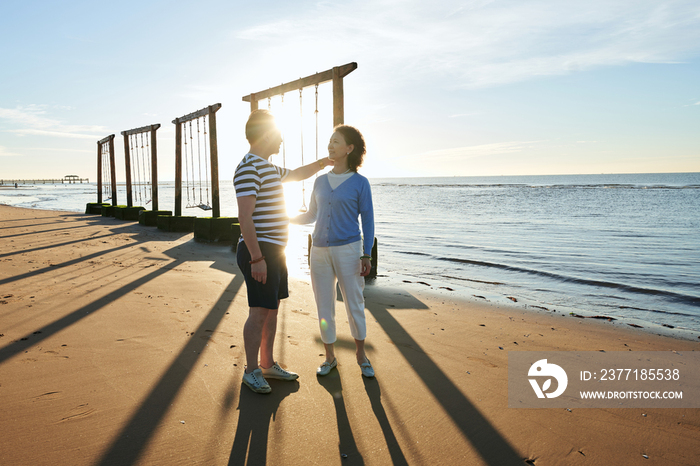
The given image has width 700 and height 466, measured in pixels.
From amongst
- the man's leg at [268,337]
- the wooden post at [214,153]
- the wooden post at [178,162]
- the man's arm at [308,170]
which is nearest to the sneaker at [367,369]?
the man's leg at [268,337]

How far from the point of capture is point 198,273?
23.8 ft

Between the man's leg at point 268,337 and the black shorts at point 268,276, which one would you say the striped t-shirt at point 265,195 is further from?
the man's leg at point 268,337

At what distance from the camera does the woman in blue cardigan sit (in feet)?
10.3

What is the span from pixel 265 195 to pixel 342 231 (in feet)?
2.15

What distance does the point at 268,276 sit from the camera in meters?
2.88

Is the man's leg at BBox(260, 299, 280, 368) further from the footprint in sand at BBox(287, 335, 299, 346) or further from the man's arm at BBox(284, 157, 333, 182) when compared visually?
the man's arm at BBox(284, 157, 333, 182)

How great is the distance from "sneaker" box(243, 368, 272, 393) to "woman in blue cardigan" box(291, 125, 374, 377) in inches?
20.7

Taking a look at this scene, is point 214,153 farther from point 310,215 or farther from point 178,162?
point 310,215

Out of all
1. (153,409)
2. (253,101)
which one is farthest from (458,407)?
(253,101)

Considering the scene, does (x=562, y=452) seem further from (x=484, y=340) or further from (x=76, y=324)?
(x=76, y=324)

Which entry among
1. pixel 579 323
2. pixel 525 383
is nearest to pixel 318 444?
pixel 525 383

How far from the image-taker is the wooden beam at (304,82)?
23.1 feet

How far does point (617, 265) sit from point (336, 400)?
9.31 meters

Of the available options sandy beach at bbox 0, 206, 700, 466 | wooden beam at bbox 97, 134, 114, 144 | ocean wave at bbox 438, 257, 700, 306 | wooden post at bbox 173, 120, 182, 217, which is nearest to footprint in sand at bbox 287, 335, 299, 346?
sandy beach at bbox 0, 206, 700, 466
